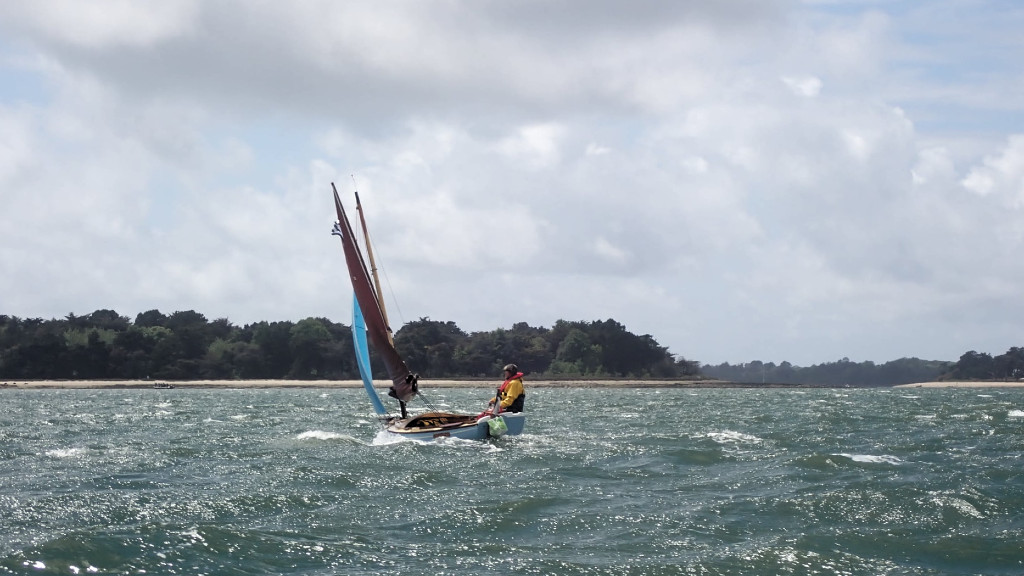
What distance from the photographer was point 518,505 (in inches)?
638

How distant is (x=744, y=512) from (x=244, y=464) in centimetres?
1106

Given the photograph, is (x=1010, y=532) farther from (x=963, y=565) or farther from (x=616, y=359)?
(x=616, y=359)

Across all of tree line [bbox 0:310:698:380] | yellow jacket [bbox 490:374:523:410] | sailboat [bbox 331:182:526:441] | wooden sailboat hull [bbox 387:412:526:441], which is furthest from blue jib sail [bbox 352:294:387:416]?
tree line [bbox 0:310:698:380]

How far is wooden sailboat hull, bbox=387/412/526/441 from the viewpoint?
93.9 feet

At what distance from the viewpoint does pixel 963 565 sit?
12414mm

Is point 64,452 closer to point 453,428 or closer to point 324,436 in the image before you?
point 324,436

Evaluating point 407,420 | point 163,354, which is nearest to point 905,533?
point 407,420

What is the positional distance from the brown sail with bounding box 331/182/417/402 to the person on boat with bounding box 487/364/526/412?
11.3ft

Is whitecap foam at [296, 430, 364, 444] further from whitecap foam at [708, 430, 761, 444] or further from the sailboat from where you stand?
whitecap foam at [708, 430, 761, 444]

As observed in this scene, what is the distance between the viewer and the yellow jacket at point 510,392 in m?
29.2

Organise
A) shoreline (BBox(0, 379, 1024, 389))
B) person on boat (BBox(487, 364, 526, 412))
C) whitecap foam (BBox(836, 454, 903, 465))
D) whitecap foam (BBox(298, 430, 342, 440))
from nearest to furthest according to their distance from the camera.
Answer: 1. whitecap foam (BBox(836, 454, 903, 465))
2. whitecap foam (BBox(298, 430, 342, 440))
3. person on boat (BBox(487, 364, 526, 412))
4. shoreline (BBox(0, 379, 1024, 389))

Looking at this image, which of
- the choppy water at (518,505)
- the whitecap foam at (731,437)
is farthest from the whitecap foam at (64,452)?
the whitecap foam at (731,437)

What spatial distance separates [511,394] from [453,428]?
1.97 meters

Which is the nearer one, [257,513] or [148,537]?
[148,537]
